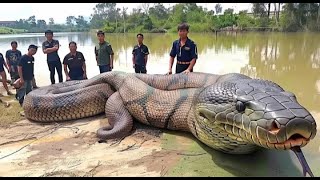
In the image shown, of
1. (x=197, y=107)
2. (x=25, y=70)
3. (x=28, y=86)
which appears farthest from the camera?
(x=28, y=86)

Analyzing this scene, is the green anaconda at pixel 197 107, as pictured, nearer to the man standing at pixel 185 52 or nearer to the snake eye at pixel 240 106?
the snake eye at pixel 240 106

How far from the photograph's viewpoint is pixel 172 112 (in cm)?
482

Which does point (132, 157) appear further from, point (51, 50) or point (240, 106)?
point (51, 50)

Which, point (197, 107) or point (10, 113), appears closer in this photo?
point (197, 107)

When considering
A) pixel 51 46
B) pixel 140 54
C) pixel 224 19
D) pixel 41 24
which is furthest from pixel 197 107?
pixel 41 24

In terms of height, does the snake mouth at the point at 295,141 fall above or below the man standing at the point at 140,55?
below

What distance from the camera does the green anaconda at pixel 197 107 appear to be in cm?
271

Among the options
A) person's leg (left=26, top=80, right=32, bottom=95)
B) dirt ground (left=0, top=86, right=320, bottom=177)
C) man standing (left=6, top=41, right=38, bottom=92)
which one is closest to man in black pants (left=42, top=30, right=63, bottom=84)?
person's leg (left=26, top=80, right=32, bottom=95)

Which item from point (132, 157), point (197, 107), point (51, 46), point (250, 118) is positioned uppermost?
point (51, 46)

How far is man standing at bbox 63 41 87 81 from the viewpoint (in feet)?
26.3

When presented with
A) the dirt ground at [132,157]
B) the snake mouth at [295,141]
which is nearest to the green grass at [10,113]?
the dirt ground at [132,157]

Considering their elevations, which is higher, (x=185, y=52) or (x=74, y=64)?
(x=185, y=52)

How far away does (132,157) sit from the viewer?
13.5 feet

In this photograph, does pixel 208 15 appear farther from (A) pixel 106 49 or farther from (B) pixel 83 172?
(B) pixel 83 172
